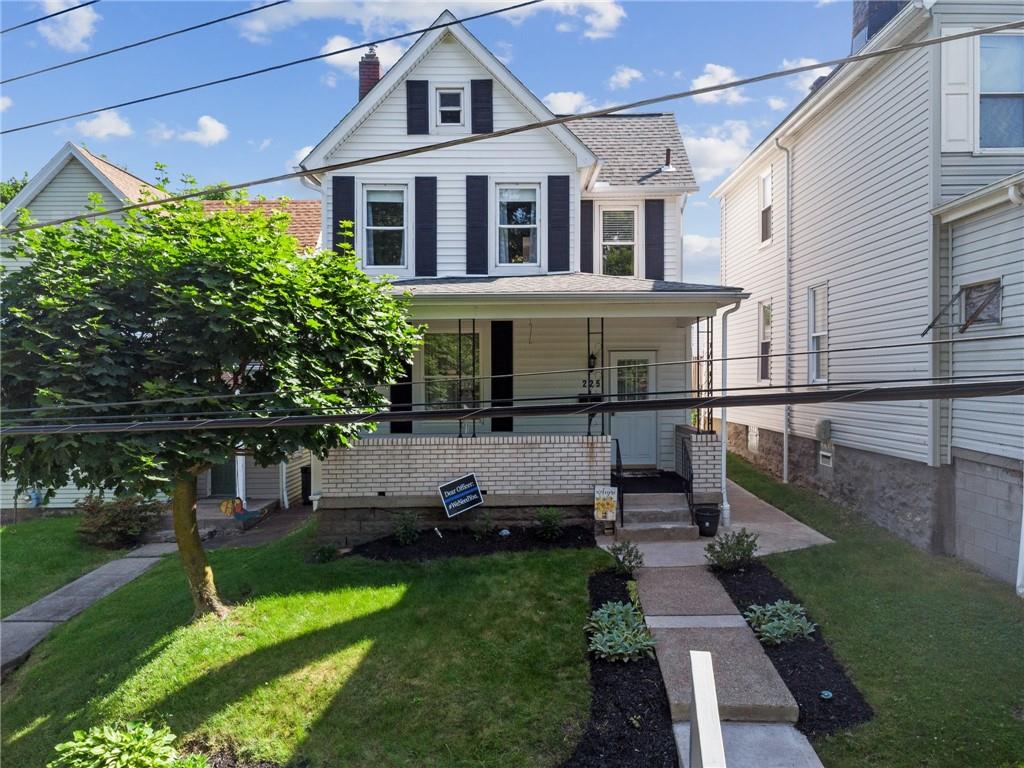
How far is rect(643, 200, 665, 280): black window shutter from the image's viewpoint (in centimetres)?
Result: 1181

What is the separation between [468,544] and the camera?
8.44 metres

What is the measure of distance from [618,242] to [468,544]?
6796mm

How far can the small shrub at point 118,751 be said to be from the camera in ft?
14.7

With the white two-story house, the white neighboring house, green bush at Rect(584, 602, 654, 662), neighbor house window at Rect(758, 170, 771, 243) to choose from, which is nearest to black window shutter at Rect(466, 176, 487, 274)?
the white two-story house

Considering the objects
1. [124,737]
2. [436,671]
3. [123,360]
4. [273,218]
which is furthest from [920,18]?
[124,737]

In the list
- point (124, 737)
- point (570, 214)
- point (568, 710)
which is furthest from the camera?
point (570, 214)

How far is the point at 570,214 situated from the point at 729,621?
7.63 m

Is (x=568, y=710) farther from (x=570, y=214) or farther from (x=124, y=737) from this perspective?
(x=570, y=214)

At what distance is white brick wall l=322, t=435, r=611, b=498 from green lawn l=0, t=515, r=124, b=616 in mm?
5113

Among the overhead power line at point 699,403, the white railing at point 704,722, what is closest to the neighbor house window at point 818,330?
the overhead power line at point 699,403

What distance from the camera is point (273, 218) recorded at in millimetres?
6887

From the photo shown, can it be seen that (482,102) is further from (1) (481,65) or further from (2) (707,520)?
(2) (707,520)

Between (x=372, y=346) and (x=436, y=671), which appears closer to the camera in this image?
(x=436, y=671)

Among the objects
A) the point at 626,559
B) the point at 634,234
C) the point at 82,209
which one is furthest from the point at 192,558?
the point at 82,209
